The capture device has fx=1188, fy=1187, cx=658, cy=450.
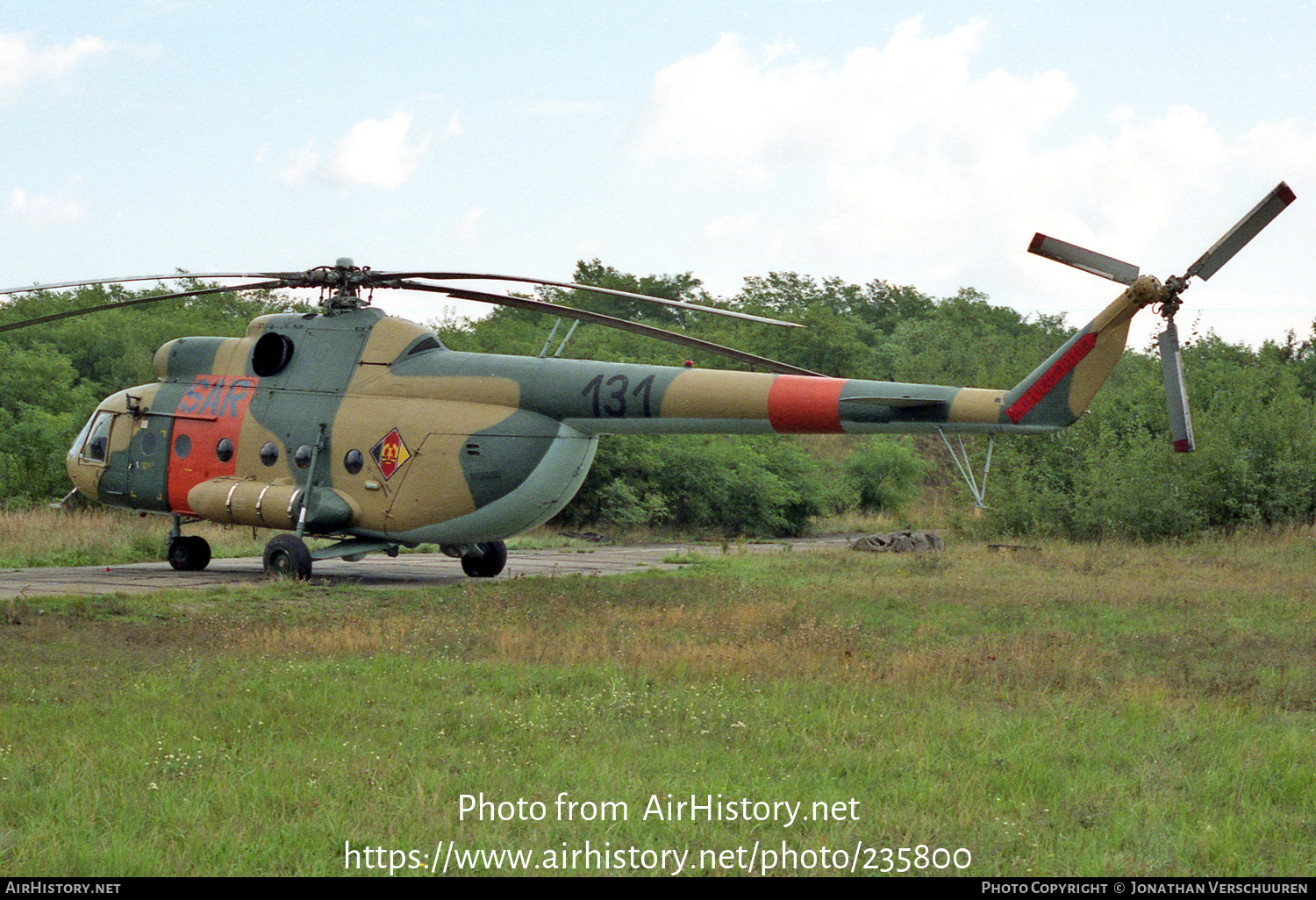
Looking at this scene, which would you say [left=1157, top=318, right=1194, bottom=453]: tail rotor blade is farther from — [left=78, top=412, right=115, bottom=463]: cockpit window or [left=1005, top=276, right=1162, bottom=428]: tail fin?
[left=78, top=412, right=115, bottom=463]: cockpit window

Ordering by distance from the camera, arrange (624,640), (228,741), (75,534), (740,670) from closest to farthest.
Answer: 1. (228,741)
2. (740,670)
3. (624,640)
4. (75,534)

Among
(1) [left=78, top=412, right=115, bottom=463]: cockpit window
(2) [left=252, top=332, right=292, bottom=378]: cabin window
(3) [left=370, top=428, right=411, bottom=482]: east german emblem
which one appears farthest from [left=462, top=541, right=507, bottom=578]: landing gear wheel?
(1) [left=78, top=412, right=115, bottom=463]: cockpit window

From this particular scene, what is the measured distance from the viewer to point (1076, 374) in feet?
41.7

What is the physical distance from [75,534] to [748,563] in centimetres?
1319

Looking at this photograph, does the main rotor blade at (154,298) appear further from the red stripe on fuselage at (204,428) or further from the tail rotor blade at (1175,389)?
the tail rotor blade at (1175,389)

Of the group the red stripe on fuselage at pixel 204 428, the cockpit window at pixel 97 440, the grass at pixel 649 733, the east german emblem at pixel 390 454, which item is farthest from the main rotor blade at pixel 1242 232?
the cockpit window at pixel 97 440

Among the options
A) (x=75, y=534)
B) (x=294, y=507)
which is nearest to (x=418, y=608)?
(x=294, y=507)

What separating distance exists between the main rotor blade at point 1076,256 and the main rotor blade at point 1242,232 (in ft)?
1.86

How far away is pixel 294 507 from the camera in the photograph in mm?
16016

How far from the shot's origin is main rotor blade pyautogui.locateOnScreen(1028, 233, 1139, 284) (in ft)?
40.1

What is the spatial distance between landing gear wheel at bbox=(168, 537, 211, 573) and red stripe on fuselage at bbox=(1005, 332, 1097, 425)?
12276mm

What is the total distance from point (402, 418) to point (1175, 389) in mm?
9475
